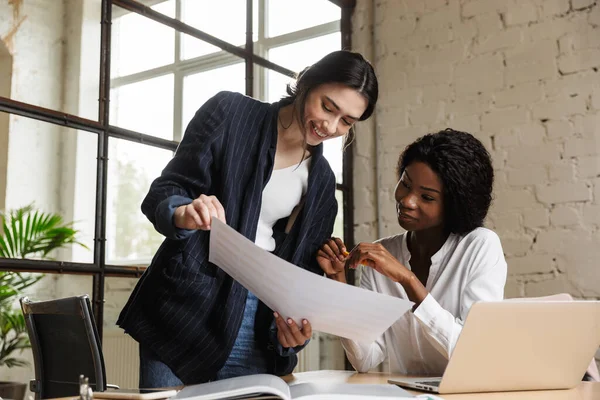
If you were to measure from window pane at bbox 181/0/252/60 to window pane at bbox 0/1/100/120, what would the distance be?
465mm

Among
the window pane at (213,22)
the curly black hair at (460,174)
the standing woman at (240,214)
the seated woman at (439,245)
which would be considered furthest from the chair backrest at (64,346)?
the window pane at (213,22)

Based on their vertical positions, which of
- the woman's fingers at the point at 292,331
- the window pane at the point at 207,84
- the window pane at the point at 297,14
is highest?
the window pane at the point at 297,14

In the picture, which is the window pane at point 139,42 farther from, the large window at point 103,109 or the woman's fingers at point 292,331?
the woman's fingers at point 292,331

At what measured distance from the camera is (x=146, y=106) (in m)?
2.35

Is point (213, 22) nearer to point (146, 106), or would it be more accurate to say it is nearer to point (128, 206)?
point (146, 106)

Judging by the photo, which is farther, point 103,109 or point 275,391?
point 103,109

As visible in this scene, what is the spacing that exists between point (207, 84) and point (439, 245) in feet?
4.14

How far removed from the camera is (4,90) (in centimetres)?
188

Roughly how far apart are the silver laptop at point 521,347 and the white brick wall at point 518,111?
1672mm

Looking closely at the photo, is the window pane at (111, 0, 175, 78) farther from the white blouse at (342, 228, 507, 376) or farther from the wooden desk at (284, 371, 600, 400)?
the wooden desk at (284, 371, 600, 400)

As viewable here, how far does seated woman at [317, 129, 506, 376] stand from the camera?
5.05 ft

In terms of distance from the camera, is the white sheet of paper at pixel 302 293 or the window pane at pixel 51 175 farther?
the window pane at pixel 51 175

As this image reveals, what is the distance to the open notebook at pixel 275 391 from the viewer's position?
0.76m

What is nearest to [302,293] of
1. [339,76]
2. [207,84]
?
[339,76]
